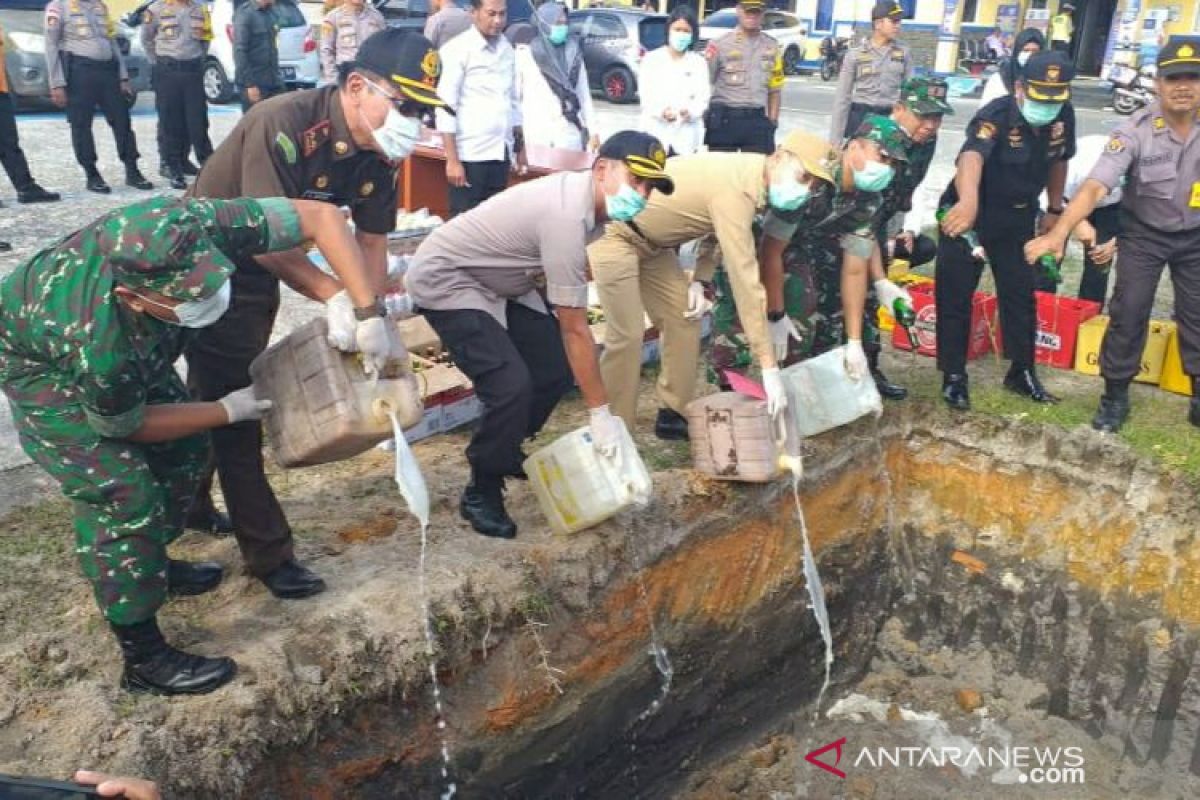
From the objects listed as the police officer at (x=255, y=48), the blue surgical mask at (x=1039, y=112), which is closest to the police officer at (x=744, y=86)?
the blue surgical mask at (x=1039, y=112)

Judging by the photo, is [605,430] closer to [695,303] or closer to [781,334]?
[695,303]

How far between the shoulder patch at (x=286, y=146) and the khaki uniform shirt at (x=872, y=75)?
586 cm

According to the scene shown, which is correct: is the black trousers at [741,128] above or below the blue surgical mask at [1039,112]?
below

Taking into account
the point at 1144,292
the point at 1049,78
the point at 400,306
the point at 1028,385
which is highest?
the point at 1049,78

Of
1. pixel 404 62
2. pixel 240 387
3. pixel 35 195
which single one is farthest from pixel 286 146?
pixel 35 195

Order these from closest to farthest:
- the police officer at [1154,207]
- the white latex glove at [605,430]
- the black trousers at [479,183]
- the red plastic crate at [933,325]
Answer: the white latex glove at [605,430]
the police officer at [1154,207]
the red plastic crate at [933,325]
the black trousers at [479,183]

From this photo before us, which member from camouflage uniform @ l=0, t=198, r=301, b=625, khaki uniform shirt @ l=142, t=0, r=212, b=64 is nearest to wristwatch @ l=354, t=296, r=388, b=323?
camouflage uniform @ l=0, t=198, r=301, b=625

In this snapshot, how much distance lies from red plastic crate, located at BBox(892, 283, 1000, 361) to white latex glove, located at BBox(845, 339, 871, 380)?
1.25 m

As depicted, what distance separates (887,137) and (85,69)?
6541mm

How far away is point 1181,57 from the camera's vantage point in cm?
457

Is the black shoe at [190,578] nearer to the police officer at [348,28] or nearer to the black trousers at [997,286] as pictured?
the black trousers at [997,286]

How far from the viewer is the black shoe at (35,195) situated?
8047 mm

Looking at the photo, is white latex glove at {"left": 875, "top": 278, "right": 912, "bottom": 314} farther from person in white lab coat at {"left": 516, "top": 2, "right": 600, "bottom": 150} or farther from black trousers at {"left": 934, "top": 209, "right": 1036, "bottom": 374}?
person in white lab coat at {"left": 516, "top": 2, "right": 600, "bottom": 150}

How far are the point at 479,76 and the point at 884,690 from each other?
13.7ft
